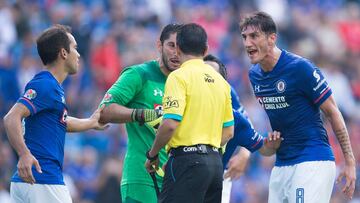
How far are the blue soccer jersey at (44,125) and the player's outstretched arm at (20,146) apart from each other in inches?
6.6

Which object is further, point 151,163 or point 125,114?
point 125,114

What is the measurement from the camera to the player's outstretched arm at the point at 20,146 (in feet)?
29.0

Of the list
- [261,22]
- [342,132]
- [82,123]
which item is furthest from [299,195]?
[82,123]

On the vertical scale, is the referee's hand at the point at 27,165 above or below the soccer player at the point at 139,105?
below

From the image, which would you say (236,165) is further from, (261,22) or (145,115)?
(145,115)

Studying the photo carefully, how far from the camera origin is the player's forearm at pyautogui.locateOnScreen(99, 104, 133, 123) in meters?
9.75

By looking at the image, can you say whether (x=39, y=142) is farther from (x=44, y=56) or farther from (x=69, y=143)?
(x=69, y=143)

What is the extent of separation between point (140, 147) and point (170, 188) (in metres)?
1.24

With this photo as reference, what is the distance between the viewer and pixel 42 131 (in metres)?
9.24

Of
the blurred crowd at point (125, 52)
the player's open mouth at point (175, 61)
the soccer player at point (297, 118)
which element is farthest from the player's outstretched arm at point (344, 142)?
the blurred crowd at point (125, 52)

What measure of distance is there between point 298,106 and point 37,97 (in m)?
2.65

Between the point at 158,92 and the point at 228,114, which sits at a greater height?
the point at 158,92

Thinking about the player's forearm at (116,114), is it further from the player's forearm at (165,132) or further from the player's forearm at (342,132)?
the player's forearm at (342,132)

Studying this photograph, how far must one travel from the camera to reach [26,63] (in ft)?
→ 54.4
